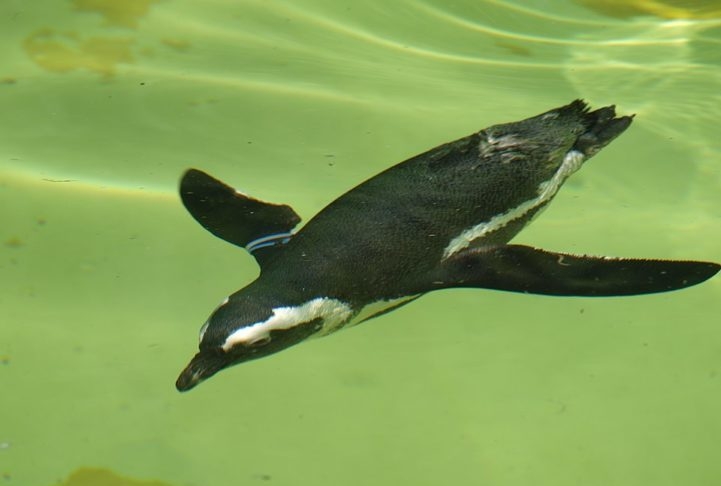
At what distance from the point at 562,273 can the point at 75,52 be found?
1984 millimetres

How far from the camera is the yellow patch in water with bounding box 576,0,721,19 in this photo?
11.4ft

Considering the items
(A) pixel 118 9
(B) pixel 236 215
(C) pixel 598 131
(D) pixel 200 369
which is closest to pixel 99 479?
(D) pixel 200 369

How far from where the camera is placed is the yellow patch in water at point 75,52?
2955 mm

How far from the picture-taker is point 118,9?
3.24m

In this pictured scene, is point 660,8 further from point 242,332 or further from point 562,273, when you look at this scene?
point 242,332

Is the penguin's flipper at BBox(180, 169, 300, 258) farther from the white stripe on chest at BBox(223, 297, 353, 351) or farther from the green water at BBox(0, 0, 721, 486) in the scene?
the white stripe on chest at BBox(223, 297, 353, 351)

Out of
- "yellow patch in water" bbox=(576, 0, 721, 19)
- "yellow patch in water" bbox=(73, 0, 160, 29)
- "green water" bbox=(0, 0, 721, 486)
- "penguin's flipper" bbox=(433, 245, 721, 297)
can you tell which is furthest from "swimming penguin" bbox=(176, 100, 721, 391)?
"yellow patch in water" bbox=(576, 0, 721, 19)

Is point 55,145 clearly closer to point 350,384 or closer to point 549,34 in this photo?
point 350,384

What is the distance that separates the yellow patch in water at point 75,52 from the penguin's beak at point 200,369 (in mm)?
1631

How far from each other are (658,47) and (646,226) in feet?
3.81

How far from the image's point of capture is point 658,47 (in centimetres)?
333

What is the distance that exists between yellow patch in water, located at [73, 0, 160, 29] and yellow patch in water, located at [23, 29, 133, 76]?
12 cm

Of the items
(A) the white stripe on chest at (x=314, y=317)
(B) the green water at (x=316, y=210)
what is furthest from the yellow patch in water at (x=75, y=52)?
(A) the white stripe on chest at (x=314, y=317)

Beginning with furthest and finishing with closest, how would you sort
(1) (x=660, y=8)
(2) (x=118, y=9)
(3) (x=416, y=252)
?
(1) (x=660, y=8)
(2) (x=118, y=9)
(3) (x=416, y=252)
